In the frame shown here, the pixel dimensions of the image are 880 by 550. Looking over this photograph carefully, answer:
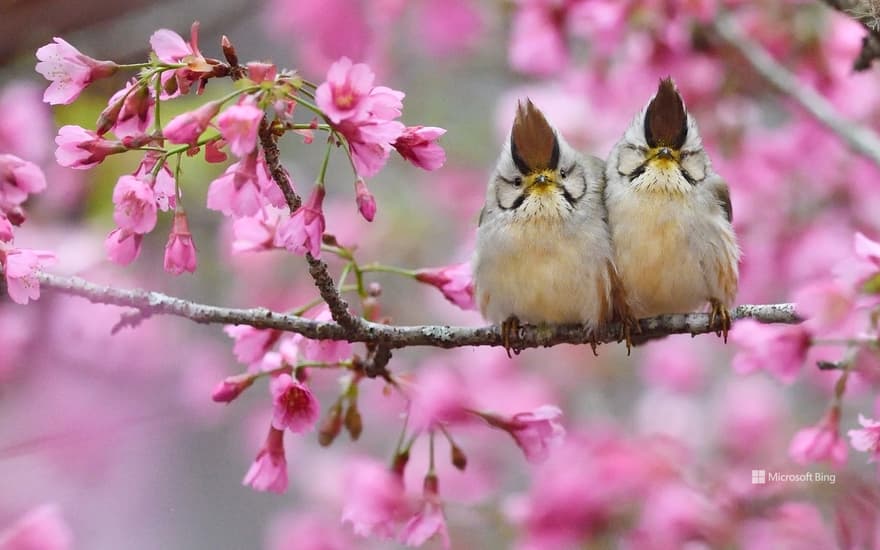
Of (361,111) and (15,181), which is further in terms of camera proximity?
(15,181)

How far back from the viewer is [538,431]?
4.90ft

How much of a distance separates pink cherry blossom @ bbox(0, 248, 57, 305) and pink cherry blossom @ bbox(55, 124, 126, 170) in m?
0.12

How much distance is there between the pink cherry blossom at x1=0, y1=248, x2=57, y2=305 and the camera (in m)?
1.24

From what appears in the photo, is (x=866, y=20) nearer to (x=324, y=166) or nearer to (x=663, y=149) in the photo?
(x=663, y=149)

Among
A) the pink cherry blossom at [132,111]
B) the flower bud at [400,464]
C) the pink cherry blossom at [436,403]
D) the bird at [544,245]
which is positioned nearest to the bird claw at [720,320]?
the bird at [544,245]

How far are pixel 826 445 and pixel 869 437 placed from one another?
228mm

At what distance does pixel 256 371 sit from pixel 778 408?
6.42 feet

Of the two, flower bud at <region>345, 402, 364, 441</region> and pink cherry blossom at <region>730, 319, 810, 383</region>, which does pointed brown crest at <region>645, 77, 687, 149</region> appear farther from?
flower bud at <region>345, 402, 364, 441</region>

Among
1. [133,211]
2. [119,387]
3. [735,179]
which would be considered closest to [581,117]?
[735,179]

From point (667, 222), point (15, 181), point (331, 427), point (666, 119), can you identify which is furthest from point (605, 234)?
point (15, 181)

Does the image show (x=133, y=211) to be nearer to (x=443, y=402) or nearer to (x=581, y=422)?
(x=443, y=402)

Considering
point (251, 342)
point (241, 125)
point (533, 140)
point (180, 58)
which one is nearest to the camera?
point (241, 125)

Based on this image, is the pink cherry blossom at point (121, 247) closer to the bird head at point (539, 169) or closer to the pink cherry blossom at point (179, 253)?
the pink cherry blossom at point (179, 253)

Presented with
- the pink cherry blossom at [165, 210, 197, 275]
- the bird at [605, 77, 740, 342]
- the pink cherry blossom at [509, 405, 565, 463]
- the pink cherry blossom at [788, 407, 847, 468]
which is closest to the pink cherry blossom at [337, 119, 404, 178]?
the pink cherry blossom at [165, 210, 197, 275]
